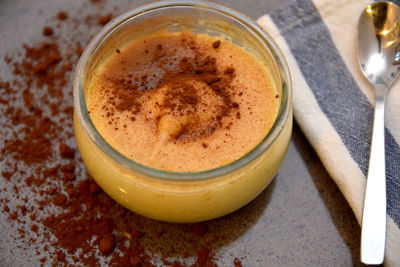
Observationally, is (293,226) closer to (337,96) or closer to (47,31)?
(337,96)

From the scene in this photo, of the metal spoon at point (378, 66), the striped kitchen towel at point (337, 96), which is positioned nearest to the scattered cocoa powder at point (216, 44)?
the striped kitchen towel at point (337, 96)

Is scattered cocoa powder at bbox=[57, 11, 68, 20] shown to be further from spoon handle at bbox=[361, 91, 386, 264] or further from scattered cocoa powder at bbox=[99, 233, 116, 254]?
spoon handle at bbox=[361, 91, 386, 264]

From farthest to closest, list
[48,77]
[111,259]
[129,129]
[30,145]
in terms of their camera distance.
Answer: [48,77] → [30,145] → [111,259] → [129,129]

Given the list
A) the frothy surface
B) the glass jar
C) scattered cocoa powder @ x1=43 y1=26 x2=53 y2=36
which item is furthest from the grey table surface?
scattered cocoa powder @ x1=43 y1=26 x2=53 y2=36

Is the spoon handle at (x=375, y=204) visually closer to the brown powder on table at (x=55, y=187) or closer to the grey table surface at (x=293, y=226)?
the grey table surface at (x=293, y=226)

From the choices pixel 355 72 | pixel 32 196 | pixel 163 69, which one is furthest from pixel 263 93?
pixel 32 196

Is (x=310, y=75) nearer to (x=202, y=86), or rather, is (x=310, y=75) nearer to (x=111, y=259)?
(x=202, y=86)

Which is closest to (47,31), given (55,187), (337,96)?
(55,187)
